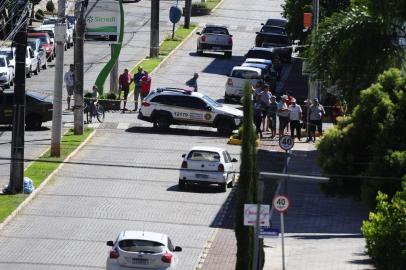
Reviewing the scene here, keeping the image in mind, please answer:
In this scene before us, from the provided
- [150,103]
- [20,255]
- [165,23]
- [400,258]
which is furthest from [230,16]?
[400,258]

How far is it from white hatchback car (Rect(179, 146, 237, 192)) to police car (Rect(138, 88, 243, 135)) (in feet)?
25.3

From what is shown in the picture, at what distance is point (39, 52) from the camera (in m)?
63.3

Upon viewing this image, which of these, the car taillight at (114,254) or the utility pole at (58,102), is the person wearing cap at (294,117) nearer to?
the utility pole at (58,102)

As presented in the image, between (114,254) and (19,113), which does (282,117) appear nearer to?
(19,113)

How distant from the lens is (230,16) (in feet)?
281

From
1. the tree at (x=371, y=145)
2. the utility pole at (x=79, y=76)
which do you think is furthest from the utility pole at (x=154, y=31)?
the tree at (x=371, y=145)

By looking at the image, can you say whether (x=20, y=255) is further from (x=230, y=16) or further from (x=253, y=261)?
(x=230, y=16)

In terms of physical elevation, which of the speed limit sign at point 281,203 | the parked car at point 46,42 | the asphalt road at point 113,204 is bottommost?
the asphalt road at point 113,204

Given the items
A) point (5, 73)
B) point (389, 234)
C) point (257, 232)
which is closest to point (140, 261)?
point (257, 232)

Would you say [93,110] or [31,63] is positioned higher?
[31,63]

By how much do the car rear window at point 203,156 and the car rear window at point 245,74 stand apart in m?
15.6

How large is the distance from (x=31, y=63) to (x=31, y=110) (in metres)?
12.7

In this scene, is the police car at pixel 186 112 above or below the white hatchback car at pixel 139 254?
above

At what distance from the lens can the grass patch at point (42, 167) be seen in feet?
123
